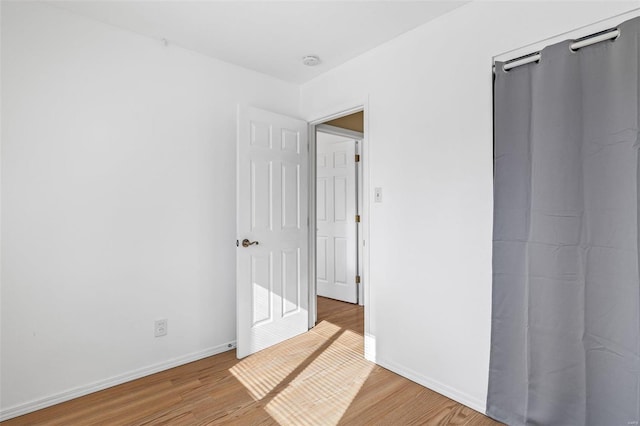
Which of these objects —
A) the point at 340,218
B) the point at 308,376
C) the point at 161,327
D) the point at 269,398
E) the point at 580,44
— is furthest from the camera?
the point at 340,218

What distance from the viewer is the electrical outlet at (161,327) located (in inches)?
97.9

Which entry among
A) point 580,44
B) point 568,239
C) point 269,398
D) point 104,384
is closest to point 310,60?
point 580,44

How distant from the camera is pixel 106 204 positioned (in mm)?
2262

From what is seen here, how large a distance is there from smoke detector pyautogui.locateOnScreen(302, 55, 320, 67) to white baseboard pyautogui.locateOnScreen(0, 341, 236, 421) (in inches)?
99.5

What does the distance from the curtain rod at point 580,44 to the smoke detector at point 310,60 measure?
1495mm

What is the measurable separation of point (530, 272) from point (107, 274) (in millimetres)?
2647

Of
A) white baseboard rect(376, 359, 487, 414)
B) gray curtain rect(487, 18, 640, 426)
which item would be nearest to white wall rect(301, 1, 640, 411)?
white baseboard rect(376, 359, 487, 414)

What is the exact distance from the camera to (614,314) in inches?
58.6

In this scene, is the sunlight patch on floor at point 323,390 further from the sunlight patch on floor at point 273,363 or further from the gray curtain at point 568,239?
the gray curtain at point 568,239

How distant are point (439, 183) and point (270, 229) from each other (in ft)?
4.93

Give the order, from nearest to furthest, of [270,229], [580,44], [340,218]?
[580,44] → [270,229] → [340,218]

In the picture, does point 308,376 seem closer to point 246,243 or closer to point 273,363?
point 273,363

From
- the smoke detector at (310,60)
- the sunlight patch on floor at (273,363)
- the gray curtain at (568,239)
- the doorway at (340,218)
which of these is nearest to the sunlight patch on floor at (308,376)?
the sunlight patch on floor at (273,363)

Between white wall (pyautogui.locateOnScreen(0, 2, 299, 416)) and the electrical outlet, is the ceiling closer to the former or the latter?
white wall (pyautogui.locateOnScreen(0, 2, 299, 416))
